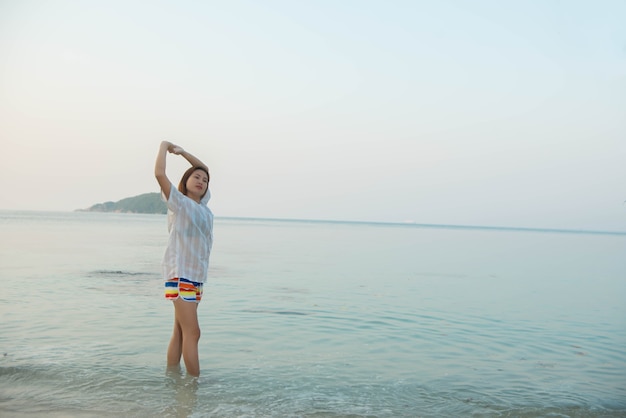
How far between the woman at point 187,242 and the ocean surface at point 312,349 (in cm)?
72

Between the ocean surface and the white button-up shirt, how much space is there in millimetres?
1048

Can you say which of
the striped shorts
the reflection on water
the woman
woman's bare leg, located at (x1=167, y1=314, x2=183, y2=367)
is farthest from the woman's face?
the reflection on water

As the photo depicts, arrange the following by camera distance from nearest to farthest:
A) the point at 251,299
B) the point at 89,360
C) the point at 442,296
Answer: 1. the point at 89,360
2. the point at 251,299
3. the point at 442,296

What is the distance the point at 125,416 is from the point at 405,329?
4.98m

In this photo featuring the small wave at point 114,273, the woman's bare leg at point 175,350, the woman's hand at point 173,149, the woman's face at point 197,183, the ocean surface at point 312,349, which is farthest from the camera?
the small wave at point 114,273

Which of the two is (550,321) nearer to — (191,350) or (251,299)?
(251,299)

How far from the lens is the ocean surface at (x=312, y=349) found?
5332mm

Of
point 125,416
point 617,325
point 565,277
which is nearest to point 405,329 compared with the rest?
point 617,325

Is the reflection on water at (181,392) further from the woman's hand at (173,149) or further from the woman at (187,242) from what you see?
→ the woman's hand at (173,149)

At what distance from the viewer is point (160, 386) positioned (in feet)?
18.3

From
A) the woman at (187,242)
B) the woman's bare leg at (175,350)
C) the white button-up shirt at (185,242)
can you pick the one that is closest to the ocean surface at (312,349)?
the woman's bare leg at (175,350)

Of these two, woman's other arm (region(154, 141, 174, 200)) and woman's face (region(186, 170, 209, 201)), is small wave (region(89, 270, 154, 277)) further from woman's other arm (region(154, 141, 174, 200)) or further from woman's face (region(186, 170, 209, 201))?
woman's other arm (region(154, 141, 174, 200))

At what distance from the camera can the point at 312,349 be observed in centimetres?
744

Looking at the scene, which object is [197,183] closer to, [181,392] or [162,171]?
[162,171]
